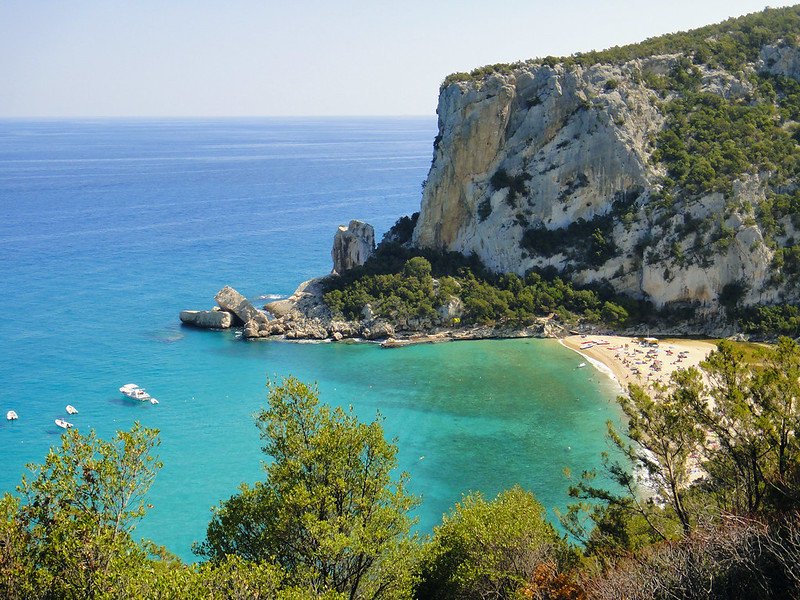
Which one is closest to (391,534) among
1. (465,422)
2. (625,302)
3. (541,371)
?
(465,422)

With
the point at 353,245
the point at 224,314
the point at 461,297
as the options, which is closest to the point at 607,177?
the point at 461,297

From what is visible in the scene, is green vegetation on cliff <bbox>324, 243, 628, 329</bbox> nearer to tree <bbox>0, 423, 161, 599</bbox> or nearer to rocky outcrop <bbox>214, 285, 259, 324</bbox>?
rocky outcrop <bbox>214, 285, 259, 324</bbox>

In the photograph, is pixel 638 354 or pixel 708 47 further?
pixel 708 47

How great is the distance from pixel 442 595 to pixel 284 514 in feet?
16.1

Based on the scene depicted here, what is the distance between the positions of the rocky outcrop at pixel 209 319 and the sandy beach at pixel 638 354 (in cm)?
2396

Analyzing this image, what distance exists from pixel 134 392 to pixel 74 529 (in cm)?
2694

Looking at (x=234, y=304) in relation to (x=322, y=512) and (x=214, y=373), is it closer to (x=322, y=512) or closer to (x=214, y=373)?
(x=214, y=373)

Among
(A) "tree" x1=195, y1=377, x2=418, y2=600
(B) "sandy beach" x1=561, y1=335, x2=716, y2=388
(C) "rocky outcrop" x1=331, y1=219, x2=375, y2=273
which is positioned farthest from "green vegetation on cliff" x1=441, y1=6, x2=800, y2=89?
(A) "tree" x1=195, y1=377, x2=418, y2=600

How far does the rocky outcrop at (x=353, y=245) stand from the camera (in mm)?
55094

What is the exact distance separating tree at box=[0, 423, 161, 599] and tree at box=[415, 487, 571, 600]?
7.13 m

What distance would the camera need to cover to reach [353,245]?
5512cm

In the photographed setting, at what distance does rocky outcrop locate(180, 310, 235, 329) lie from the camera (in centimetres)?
4944

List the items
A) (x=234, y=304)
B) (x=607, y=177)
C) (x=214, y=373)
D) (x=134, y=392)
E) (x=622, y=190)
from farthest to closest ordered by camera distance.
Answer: (x=607, y=177)
(x=622, y=190)
(x=234, y=304)
(x=214, y=373)
(x=134, y=392)

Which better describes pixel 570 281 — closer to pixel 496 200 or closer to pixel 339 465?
pixel 496 200
